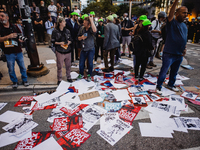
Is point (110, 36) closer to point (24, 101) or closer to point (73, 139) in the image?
point (24, 101)

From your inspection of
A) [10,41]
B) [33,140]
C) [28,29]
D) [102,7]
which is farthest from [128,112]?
[102,7]

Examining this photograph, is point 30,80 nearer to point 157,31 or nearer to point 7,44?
point 7,44

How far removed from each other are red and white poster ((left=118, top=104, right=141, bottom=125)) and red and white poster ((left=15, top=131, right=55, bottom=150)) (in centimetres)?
136

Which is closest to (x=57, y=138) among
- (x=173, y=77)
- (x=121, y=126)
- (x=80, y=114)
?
(x=80, y=114)

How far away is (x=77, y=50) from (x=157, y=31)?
3.51 m

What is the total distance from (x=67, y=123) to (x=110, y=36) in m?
3.26

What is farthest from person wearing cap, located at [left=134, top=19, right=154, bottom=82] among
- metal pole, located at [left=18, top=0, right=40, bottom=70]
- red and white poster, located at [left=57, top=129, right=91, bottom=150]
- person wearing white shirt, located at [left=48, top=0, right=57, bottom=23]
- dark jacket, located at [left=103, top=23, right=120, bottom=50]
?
person wearing white shirt, located at [left=48, top=0, right=57, bottom=23]

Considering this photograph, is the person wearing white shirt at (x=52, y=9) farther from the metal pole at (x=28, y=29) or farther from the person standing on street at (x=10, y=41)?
the person standing on street at (x=10, y=41)

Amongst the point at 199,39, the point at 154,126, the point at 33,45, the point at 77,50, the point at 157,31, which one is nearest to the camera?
the point at 154,126

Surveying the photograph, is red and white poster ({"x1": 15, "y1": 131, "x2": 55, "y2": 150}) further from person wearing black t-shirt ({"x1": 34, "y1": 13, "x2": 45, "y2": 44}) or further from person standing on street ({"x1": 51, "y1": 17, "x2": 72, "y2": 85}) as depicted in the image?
person wearing black t-shirt ({"x1": 34, "y1": 13, "x2": 45, "y2": 44})

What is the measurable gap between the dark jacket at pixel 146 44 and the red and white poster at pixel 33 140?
3.07 meters

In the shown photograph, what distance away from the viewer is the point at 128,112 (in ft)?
8.77

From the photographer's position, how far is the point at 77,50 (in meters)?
6.02

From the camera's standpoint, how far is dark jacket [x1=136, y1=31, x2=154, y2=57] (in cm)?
350
